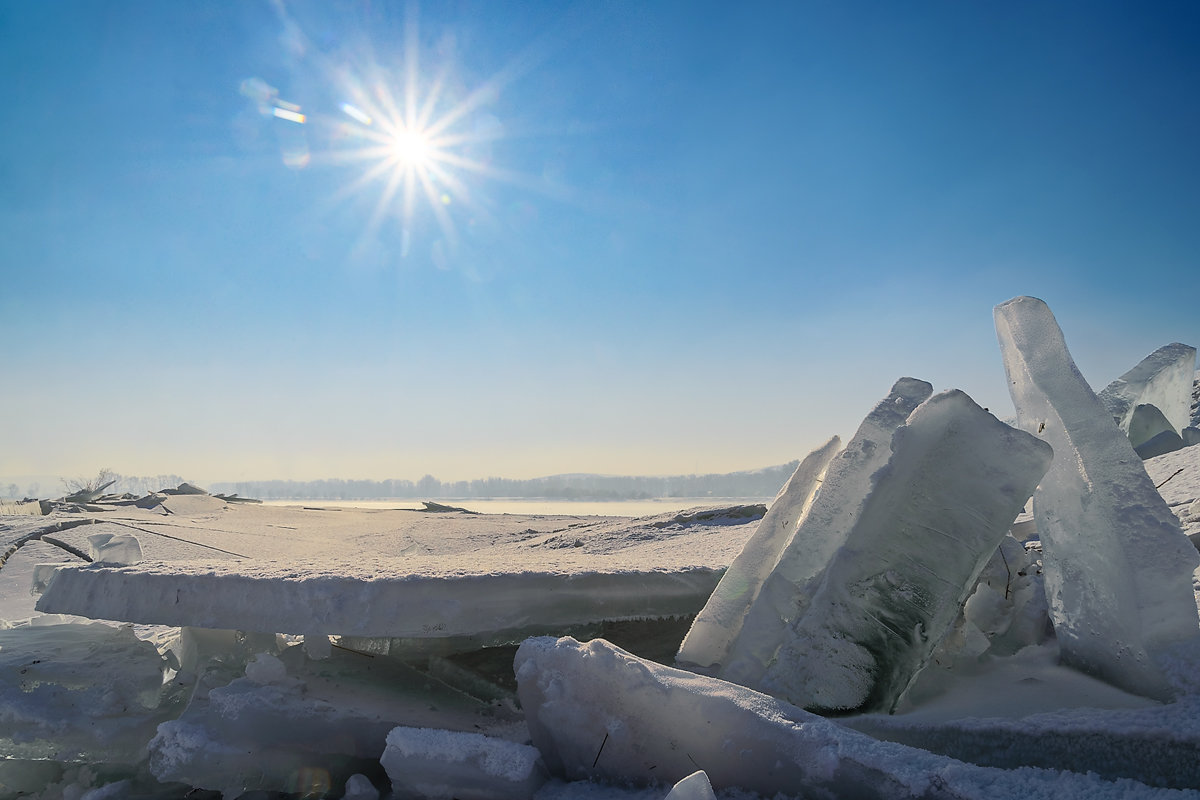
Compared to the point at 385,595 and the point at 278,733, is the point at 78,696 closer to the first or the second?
the point at 278,733

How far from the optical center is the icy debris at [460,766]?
151 centimetres

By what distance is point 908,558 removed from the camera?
173 centimetres

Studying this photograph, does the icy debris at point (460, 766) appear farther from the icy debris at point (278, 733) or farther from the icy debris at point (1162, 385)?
the icy debris at point (1162, 385)

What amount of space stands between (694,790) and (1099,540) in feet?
4.23

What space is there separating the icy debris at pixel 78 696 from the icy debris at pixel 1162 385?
6527mm

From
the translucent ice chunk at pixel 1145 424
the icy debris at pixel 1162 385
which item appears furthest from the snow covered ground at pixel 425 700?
the icy debris at pixel 1162 385

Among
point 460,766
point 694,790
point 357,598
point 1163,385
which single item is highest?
point 1163,385

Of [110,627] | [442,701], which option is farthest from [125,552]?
[442,701]

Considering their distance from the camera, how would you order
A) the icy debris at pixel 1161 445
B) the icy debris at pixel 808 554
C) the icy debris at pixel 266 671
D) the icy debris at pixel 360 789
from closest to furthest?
1. the icy debris at pixel 360 789
2. the icy debris at pixel 808 554
3. the icy debris at pixel 266 671
4. the icy debris at pixel 1161 445

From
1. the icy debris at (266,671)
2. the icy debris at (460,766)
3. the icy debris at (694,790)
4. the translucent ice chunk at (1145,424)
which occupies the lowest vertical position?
the icy debris at (460,766)

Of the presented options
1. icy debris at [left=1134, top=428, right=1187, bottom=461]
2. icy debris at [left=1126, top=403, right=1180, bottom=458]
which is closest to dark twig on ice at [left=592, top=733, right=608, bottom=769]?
icy debris at [left=1134, top=428, right=1187, bottom=461]

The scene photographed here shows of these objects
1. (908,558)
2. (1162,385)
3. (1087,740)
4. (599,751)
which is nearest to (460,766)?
(599,751)

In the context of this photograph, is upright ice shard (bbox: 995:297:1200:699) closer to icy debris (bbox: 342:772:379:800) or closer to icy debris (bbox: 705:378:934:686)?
icy debris (bbox: 705:378:934:686)

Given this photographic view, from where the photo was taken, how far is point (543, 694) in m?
1.61
